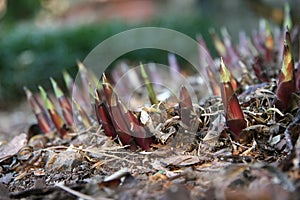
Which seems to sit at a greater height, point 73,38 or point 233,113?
point 73,38

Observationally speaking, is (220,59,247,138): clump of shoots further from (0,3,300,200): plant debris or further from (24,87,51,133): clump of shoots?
(24,87,51,133): clump of shoots

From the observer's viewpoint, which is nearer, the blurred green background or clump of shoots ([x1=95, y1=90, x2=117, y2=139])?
clump of shoots ([x1=95, y1=90, x2=117, y2=139])

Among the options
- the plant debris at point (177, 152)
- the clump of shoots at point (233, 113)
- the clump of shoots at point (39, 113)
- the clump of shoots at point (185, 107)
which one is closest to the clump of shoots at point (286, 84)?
the plant debris at point (177, 152)

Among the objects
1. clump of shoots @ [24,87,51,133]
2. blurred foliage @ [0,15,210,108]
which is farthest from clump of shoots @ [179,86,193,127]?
blurred foliage @ [0,15,210,108]

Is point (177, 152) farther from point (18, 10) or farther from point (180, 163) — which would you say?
point (18, 10)

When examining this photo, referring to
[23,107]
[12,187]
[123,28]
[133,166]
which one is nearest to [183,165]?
[133,166]

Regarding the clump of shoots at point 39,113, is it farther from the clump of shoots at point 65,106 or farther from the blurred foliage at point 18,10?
the blurred foliage at point 18,10

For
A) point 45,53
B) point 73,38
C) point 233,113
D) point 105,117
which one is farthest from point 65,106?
point 73,38
